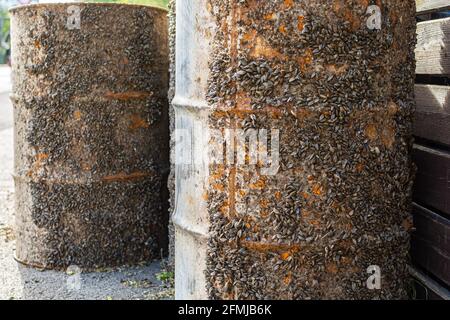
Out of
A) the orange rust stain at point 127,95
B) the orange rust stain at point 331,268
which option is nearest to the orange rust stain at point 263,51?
the orange rust stain at point 331,268

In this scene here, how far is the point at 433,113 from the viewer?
10.0ft

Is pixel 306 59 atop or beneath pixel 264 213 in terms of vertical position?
atop

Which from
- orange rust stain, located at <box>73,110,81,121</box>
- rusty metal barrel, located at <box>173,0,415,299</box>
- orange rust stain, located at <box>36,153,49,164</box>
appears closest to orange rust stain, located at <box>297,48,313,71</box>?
rusty metal barrel, located at <box>173,0,415,299</box>

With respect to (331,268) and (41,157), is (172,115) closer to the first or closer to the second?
(41,157)

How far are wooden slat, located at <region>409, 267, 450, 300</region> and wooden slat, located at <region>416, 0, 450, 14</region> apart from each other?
128 centimetres

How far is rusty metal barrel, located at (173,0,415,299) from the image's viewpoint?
2494mm

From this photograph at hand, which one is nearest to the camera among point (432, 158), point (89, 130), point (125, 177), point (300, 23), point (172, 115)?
point (300, 23)

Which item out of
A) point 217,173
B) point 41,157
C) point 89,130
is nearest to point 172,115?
point 89,130

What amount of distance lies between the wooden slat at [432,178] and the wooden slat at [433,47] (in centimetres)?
38

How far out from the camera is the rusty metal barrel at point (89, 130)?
13.9ft

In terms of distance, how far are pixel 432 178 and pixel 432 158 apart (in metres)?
0.10

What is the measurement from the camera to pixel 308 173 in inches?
99.2

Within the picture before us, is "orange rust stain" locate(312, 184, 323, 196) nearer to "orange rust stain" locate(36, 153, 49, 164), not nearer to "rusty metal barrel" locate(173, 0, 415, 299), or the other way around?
"rusty metal barrel" locate(173, 0, 415, 299)
